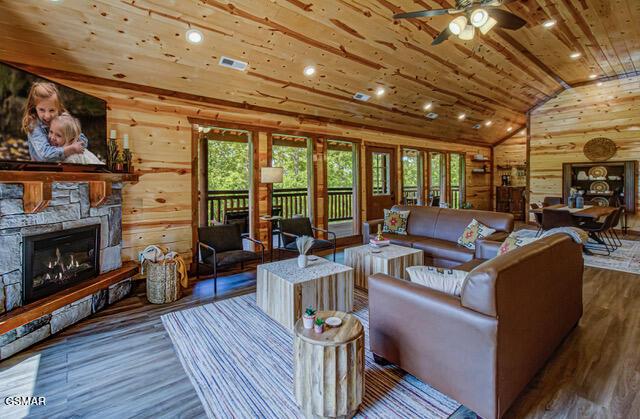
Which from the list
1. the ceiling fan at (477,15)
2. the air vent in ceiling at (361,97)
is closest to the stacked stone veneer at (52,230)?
the ceiling fan at (477,15)

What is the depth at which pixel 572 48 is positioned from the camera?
5645mm

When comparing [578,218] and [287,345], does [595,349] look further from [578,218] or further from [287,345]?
[578,218]

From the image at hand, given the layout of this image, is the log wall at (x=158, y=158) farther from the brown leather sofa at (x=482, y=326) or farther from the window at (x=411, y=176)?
the window at (x=411, y=176)

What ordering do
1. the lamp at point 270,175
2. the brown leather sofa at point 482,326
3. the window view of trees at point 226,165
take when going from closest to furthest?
1. the brown leather sofa at point 482,326
2. the lamp at point 270,175
3. the window view of trees at point 226,165

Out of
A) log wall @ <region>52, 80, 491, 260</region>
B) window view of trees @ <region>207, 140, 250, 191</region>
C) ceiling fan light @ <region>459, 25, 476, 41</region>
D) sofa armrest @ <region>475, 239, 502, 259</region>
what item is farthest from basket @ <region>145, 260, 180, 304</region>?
window view of trees @ <region>207, 140, 250, 191</region>

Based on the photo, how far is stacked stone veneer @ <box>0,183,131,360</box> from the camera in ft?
8.46

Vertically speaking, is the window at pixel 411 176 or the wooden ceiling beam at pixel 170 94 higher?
the wooden ceiling beam at pixel 170 94

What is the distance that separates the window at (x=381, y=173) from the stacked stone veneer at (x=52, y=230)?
510 centimetres

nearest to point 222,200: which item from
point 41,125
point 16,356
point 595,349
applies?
point 41,125

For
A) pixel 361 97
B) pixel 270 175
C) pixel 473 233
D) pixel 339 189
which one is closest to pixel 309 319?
pixel 473 233

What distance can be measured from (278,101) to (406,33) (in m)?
2.08

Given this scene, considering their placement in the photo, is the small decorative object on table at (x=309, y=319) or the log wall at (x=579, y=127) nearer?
the small decorative object on table at (x=309, y=319)

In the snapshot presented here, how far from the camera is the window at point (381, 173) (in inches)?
289

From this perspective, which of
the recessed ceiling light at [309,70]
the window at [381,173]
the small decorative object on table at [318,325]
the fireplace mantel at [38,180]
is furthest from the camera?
the window at [381,173]
